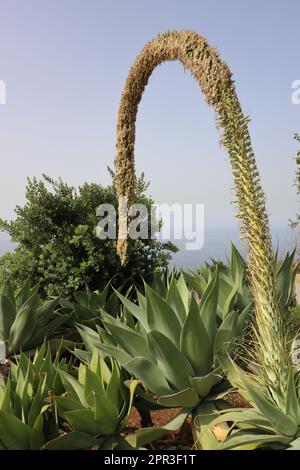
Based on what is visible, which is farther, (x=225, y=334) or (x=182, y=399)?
(x=225, y=334)

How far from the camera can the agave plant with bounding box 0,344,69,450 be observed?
338 cm

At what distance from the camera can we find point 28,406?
12.0 ft

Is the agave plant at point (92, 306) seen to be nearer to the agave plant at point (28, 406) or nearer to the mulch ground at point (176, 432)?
the mulch ground at point (176, 432)

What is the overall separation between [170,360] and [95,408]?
1.95ft

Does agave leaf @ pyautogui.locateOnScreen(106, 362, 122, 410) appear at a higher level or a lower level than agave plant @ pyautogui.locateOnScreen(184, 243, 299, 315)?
lower

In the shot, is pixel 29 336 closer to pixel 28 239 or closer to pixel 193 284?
pixel 193 284

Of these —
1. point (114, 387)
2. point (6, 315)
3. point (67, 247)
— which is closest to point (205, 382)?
point (114, 387)

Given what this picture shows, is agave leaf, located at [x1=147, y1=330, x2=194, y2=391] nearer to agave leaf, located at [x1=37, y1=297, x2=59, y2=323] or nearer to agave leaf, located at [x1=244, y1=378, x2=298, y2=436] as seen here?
agave leaf, located at [x1=244, y1=378, x2=298, y2=436]

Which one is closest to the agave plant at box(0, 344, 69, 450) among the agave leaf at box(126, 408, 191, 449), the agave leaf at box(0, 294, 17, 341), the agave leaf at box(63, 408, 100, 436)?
the agave leaf at box(63, 408, 100, 436)

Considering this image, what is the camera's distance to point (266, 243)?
2.95m

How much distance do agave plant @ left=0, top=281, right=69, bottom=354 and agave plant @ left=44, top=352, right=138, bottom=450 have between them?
170 centimetres

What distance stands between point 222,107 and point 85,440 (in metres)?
2.36

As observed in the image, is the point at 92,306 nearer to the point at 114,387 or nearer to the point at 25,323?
the point at 25,323

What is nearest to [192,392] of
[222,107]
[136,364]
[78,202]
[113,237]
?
[136,364]
